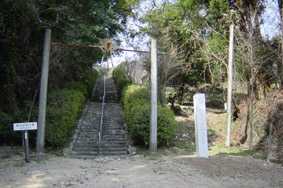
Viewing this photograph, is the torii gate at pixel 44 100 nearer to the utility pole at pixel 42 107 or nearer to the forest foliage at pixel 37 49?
the utility pole at pixel 42 107

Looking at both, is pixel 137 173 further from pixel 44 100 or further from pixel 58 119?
pixel 58 119

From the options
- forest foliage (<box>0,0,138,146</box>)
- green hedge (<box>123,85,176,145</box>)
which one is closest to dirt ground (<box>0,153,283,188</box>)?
green hedge (<box>123,85,176,145</box>)

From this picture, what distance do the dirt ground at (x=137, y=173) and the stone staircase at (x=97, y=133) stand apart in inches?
45.5

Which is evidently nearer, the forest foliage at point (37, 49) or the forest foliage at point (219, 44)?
the forest foliage at point (37, 49)

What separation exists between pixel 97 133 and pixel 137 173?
5369 mm

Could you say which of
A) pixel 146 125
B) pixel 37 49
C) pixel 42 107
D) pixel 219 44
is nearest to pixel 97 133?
pixel 146 125

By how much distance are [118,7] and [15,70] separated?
27.3 ft

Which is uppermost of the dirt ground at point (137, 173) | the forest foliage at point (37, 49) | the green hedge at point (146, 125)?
the forest foliage at point (37, 49)

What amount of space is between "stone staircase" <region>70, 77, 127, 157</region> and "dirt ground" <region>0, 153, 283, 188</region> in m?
1.16

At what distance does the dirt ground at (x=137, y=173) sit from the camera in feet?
19.3

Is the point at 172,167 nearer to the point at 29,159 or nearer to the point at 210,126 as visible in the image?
the point at 29,159

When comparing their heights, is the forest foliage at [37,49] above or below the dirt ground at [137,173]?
above

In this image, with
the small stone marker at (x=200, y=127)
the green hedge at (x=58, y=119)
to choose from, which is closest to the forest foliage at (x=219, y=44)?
the small stone marker at (x=200, y=127)

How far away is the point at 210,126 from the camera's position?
15.6 metres
